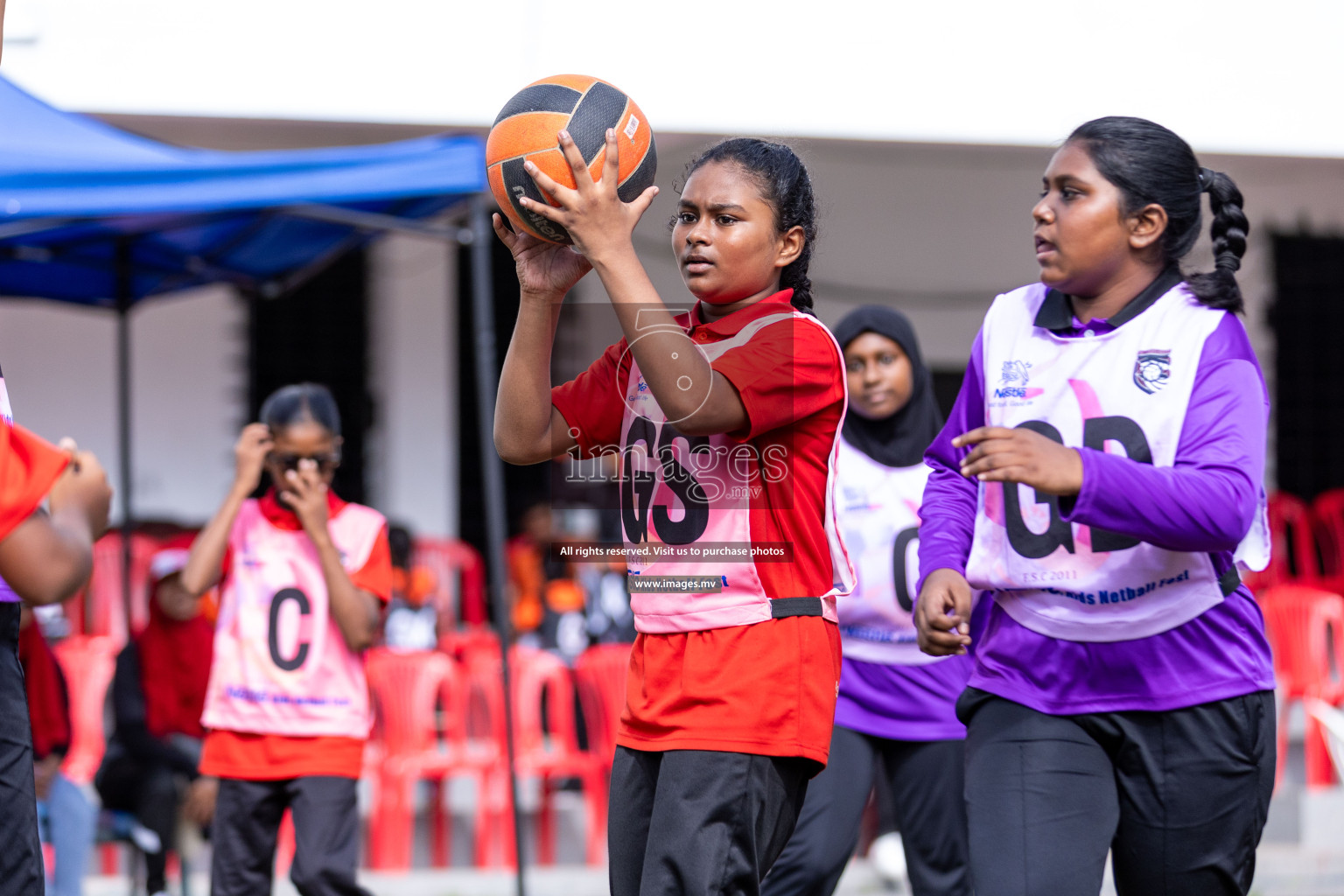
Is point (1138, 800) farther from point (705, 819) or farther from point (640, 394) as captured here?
point (640, 394)

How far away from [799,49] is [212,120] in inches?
137

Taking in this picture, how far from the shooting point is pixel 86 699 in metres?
6.07

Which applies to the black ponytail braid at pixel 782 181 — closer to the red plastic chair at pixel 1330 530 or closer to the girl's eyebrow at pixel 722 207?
the girl's eyebrow at pixel 722 207

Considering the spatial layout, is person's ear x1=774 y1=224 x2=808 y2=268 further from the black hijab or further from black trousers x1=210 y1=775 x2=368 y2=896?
black trousers x1=210 y1=775 x2=368 y2=896

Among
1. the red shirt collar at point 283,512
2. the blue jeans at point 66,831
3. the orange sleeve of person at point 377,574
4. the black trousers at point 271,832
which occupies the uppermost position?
the red shirt collar at point 283,512

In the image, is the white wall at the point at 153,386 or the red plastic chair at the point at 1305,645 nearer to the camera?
the red plastic chair at the point at 1305,645

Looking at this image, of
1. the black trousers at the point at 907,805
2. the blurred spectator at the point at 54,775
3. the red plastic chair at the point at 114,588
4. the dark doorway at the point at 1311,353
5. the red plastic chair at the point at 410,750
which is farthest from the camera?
the dark doorway at the point at 1311,353

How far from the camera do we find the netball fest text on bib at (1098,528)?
2.49 metres

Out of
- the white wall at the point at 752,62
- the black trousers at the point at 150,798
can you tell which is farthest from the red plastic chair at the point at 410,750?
the white wall at the point at 752,62

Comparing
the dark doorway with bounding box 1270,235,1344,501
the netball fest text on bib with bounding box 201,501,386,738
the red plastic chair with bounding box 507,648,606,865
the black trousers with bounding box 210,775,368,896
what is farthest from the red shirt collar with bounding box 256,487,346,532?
the dark doorway with bounding box 1270,235,1344,501

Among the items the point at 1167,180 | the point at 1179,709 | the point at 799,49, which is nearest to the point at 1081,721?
the point at 1179,709

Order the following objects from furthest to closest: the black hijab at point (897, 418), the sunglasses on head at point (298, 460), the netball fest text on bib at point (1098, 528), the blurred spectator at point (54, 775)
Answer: the blurred spectator at point (54, 775), the sunglasses on head at point (298, 460), the black hijab at point (897, 418), the netball fest text on bib at point (1098, 528)

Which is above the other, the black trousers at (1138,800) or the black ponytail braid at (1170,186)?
the black ponytail braid at (1170,186)

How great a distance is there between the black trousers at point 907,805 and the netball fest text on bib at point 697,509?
1.26 m
